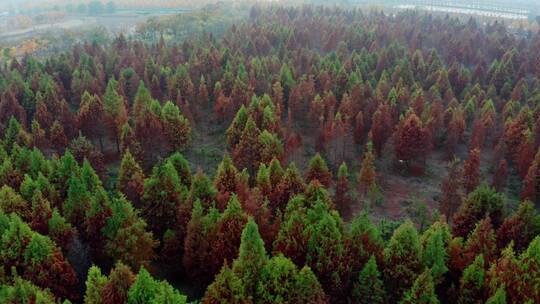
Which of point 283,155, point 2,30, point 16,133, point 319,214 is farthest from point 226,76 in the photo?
point 2,30

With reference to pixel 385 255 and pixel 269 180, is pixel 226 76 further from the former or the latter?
pixel 385 255

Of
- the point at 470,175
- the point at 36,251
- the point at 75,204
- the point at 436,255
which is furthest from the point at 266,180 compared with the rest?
the point at 470,175

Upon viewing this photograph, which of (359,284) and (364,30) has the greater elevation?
(364,30)

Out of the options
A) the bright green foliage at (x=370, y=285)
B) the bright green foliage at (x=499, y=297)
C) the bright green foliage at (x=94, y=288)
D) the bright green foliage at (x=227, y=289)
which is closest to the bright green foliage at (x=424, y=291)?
the bright green foliage at (x=370, y=285)

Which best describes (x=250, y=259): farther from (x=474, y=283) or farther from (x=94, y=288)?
(x=474, y=283)

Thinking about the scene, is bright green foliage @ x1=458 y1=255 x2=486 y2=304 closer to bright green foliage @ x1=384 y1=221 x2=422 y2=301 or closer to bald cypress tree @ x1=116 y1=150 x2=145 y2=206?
bright green foliage @ x1=384 y1=221 x2=422 y2=301

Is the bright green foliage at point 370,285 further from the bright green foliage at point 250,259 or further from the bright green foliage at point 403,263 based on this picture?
the bright green foliage at point 250,259
